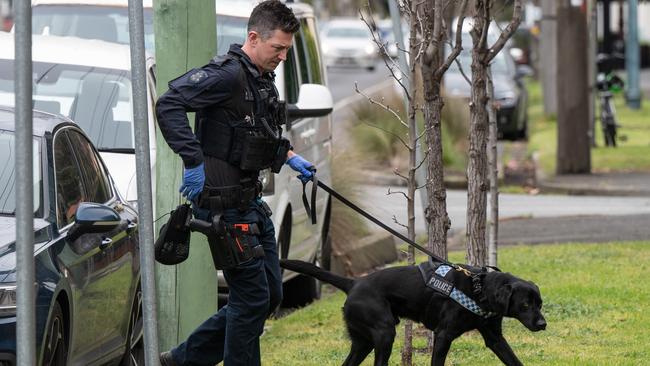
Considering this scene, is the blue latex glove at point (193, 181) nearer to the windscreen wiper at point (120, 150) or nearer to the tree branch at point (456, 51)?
the tree branch at point (456, 51)

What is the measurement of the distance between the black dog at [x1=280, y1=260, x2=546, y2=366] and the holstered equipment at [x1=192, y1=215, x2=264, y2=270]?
2.46 feet

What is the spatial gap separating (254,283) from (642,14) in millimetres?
74543

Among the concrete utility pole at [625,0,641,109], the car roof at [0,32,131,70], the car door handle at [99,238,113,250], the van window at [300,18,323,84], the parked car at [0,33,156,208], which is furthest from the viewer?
the concrete utility pole at [625,0,641,109]

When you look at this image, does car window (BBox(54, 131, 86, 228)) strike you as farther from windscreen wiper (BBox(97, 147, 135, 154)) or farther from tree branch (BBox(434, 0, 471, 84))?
tree branch (BBox(434, 0, 471, 84))

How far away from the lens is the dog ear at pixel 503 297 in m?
6.34

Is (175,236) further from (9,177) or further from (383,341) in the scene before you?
(383,341)

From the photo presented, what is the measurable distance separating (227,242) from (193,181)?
12.8 inches

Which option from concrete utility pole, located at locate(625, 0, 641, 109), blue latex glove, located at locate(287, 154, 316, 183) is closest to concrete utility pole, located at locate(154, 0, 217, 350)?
blue latex glove, located at locate(287, 154, 316, 183)

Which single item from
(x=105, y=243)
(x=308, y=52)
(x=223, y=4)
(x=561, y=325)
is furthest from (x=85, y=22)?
(x=561, y=325)

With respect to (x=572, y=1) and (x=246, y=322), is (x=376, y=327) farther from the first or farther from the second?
(x=572, y=1)

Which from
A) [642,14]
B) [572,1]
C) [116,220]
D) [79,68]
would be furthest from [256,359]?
[642,14]

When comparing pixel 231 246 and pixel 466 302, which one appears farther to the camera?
pixel 466 302

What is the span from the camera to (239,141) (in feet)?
19.7

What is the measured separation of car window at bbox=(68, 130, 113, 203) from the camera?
23.2 ft
